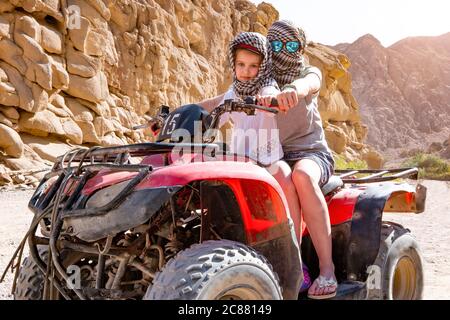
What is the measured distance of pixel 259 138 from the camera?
10.8ft

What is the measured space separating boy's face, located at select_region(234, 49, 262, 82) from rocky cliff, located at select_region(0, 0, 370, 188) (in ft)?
42.0

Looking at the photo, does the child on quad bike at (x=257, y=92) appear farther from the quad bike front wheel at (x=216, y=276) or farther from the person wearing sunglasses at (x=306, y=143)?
the quad bike front wheel at (x=216, y=276)

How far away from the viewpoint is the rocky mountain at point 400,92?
85188mm

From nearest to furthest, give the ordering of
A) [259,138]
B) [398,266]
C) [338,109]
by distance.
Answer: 1. [259,138]
2. [398,266]
3. [338,109]

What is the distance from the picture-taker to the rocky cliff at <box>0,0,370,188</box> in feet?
54.8

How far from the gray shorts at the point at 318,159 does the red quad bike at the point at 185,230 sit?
127 mm

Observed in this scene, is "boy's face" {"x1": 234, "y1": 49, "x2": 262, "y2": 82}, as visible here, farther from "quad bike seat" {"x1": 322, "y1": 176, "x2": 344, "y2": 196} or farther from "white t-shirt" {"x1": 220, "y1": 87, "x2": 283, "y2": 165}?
"quad bike seat" {"x1": 322, "y1": 176, "x2": 344, "y2": 196}

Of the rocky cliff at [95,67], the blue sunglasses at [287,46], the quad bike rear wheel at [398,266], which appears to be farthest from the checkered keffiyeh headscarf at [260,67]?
the rocky cliff at [95,67]

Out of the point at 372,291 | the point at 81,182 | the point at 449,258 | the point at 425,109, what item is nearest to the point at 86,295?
the point at 81,182

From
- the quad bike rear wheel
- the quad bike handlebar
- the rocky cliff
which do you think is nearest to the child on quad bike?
the quad bike handlebar

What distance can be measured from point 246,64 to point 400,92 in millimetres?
95108

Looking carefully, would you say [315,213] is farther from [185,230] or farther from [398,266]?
[398,266]

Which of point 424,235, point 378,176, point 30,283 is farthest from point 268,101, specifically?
point 424,235
